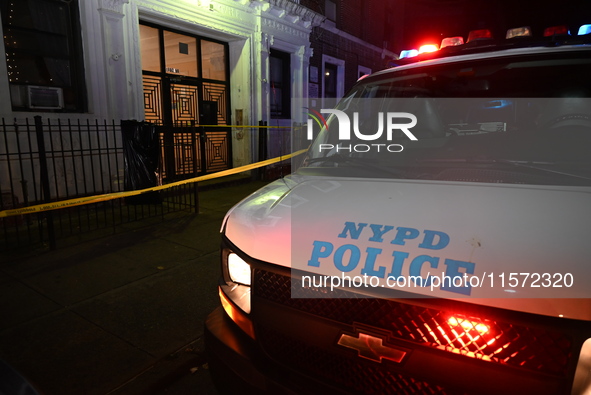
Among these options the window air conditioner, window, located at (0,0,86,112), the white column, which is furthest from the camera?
the white column

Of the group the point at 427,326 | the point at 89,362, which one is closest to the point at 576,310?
the point at 427,326

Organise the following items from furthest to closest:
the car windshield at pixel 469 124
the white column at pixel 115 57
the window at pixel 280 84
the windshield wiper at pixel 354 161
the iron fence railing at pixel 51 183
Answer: the window at pixel 280 84 → the white column at pixel 115 57 → the iron fence railing at pixel 51 183 → the windshield wiper at pixel 354 161 → the car windshield at pixel 469 124

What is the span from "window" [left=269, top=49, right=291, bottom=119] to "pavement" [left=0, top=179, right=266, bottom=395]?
743cm

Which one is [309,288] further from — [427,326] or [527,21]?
[527,21]

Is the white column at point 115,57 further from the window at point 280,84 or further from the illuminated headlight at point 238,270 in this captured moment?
the illuminated headlight at point 238,270

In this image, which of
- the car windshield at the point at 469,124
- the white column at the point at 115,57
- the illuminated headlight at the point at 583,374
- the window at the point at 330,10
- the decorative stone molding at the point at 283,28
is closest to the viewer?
the illuminated headlight at the point at 583,374

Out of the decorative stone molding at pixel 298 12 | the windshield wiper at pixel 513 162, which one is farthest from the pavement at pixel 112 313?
the decorative stone molding at pixel 298 12

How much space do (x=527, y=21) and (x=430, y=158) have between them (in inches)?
192

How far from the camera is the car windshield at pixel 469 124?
2.03 m

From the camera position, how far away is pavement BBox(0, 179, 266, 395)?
2.60 m

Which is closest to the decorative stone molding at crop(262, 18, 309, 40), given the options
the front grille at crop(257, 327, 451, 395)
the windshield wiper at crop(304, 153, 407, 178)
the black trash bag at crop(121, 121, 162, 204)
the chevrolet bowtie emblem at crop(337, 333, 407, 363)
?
the black trash bag at crop(121, 121, 162, 204)

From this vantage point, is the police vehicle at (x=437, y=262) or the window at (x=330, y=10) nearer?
the police vehicle at (x=437, y=262)

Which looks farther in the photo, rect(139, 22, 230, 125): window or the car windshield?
rect(139, 22, 230, 125): window
